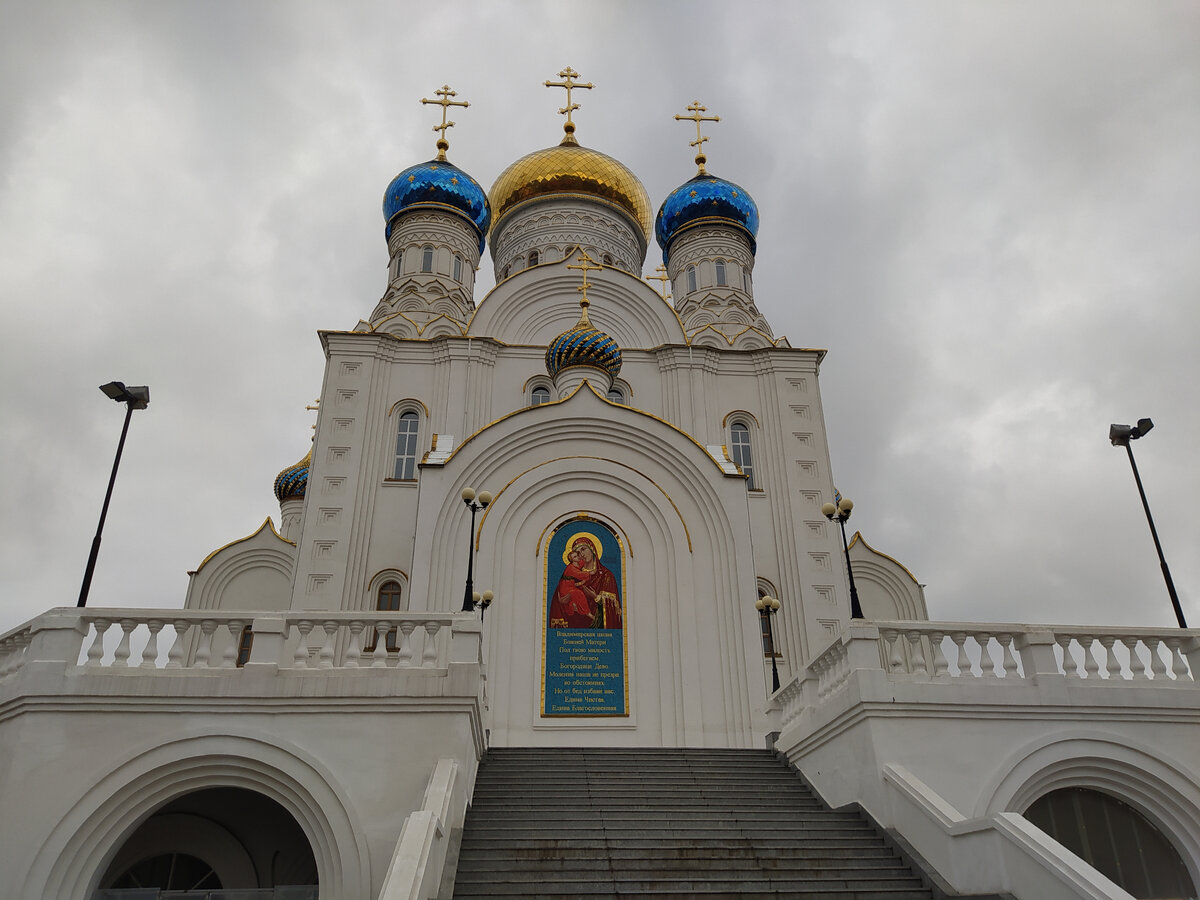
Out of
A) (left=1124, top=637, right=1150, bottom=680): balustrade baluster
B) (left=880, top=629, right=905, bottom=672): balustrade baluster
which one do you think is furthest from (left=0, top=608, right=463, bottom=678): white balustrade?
(left=1124, top=637, right=1150, bottom=680): balustrade baluster

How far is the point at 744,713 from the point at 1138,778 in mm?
6182

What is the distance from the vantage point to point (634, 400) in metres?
20.2

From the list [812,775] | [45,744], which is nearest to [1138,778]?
[812,775]

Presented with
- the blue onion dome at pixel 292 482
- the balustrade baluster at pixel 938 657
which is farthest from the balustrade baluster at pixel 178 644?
the blue onion dome at pixel 292 482

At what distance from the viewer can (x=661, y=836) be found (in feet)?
27.0

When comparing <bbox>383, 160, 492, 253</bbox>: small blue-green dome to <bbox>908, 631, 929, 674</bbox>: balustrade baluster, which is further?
<bbox>383, 160, 492, 253</bbox>: small blue-green dome

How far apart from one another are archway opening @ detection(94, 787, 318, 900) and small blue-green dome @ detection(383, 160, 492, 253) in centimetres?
1796

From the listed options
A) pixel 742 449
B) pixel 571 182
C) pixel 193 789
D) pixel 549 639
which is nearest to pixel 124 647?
pixel 193 789

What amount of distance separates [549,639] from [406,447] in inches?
261

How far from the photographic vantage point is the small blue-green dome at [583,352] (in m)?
18.0

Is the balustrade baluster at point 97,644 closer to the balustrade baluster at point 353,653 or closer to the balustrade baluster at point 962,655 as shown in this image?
the balustrade baluster at point 353,653

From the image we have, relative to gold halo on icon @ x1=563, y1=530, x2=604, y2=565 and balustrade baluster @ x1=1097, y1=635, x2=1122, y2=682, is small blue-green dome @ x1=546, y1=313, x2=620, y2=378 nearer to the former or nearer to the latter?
gold halo on icon @ x1=563, y1=530, x2=604, y2=565

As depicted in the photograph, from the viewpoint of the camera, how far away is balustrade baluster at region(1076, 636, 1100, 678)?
9516 millimetres

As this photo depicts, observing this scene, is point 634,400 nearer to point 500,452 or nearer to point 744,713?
point 500,452
